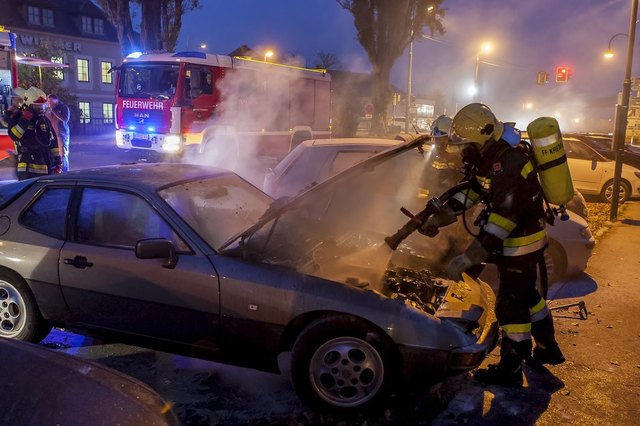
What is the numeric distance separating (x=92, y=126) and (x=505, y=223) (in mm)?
33846

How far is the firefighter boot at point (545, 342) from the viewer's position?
3.99 m

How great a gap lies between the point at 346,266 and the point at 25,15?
40236 millimetres

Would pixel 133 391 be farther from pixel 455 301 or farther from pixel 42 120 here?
pixel 42 120

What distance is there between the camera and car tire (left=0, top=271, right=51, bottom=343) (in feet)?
13.4

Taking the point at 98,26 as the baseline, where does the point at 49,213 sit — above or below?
below

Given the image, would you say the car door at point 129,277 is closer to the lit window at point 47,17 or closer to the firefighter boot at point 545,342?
the firefighter boot at point 545,342

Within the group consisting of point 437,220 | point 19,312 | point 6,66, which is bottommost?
point 19,312

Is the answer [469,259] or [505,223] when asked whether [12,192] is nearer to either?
[469,259]

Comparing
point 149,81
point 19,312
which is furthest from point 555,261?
point 149,81

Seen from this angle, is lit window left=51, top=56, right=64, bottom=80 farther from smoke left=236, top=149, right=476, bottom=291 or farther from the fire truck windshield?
smoke left=236, top=149, right=476, bottom=291

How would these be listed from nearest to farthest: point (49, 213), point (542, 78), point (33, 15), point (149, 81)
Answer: point (49, 213) → point (149, 81) → point (542, 78) → point (33, 15)

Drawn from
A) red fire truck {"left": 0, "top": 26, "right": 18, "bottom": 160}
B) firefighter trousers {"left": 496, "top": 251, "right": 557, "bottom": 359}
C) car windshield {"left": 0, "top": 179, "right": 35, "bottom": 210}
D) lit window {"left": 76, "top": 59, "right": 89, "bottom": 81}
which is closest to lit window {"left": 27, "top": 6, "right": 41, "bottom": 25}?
lit window {"left": 76, "top": 59, "right": 89, "bottom": 81}

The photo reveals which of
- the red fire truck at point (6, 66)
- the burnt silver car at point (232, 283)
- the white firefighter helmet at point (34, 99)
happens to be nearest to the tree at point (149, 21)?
the red fire truck at point (6, 66)

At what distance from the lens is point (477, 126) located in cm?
370
